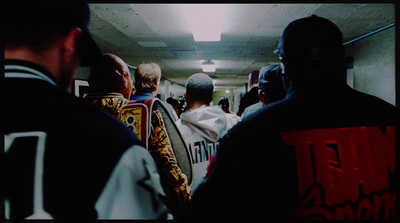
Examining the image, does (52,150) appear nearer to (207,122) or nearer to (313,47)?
(313,47)

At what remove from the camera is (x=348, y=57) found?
4.88 meters

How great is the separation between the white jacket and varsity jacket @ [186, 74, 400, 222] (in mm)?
868

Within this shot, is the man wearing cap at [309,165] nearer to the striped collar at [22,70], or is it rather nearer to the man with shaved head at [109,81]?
the striped collar at [22,70]

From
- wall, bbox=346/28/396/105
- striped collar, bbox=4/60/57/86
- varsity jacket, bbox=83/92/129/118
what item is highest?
wall, bbox=346/28/396/105

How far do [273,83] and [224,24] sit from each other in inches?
94.8

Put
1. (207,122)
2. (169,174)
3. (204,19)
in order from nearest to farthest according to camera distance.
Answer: (169,174)
(207,122)
(204,19)

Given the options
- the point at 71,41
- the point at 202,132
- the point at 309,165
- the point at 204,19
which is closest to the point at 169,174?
the point at 202,132

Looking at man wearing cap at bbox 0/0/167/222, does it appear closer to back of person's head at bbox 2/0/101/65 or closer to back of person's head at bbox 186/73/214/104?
back of person's head at bbox 2/0/101/65

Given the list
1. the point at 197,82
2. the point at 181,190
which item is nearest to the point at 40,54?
the point at 181,190

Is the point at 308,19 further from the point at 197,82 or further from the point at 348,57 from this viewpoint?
the point at 348,57

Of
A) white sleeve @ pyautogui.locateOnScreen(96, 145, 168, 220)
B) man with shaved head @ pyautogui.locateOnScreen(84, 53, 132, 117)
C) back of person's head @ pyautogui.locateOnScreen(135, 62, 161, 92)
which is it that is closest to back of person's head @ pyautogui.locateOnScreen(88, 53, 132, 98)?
man with shaved head @ pyautogui.locateOnScreen(84, 53, 132, 117)

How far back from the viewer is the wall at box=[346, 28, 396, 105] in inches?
148

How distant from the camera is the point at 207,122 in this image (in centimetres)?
166

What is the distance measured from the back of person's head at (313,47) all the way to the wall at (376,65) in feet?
12.7
